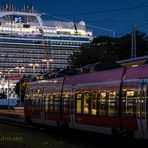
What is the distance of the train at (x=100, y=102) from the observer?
19.7 metres

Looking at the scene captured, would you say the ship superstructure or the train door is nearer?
the train door

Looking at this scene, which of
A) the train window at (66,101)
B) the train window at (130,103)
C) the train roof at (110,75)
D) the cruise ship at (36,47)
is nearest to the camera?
the train window at (130,103)

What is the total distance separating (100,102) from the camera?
22.9 metres

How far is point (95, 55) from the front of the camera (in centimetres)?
7856

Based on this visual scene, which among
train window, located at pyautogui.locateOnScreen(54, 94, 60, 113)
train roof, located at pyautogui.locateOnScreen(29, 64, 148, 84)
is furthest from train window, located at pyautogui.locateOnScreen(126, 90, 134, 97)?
train window, located at pyautogui.locateOnScreen(54, 94, 60, 113)

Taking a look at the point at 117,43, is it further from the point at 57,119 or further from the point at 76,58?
the point at 57,119

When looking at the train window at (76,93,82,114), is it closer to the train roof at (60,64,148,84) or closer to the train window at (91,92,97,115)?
the train roof at (60,64,148,84)

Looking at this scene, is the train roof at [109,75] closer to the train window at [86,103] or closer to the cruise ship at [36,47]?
the train window at [86,103]

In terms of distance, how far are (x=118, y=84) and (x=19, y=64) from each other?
121757mm

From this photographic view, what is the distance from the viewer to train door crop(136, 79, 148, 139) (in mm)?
19031

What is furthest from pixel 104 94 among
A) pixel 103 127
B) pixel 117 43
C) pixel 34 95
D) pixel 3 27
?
pixel 3 27

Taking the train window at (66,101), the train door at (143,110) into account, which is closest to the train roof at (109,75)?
the train door at (143,110)

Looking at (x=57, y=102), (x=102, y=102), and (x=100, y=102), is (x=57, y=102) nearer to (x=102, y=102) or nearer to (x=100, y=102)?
(x=100, y=102)

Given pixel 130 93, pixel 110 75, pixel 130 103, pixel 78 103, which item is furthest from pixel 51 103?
pixel 130 103
